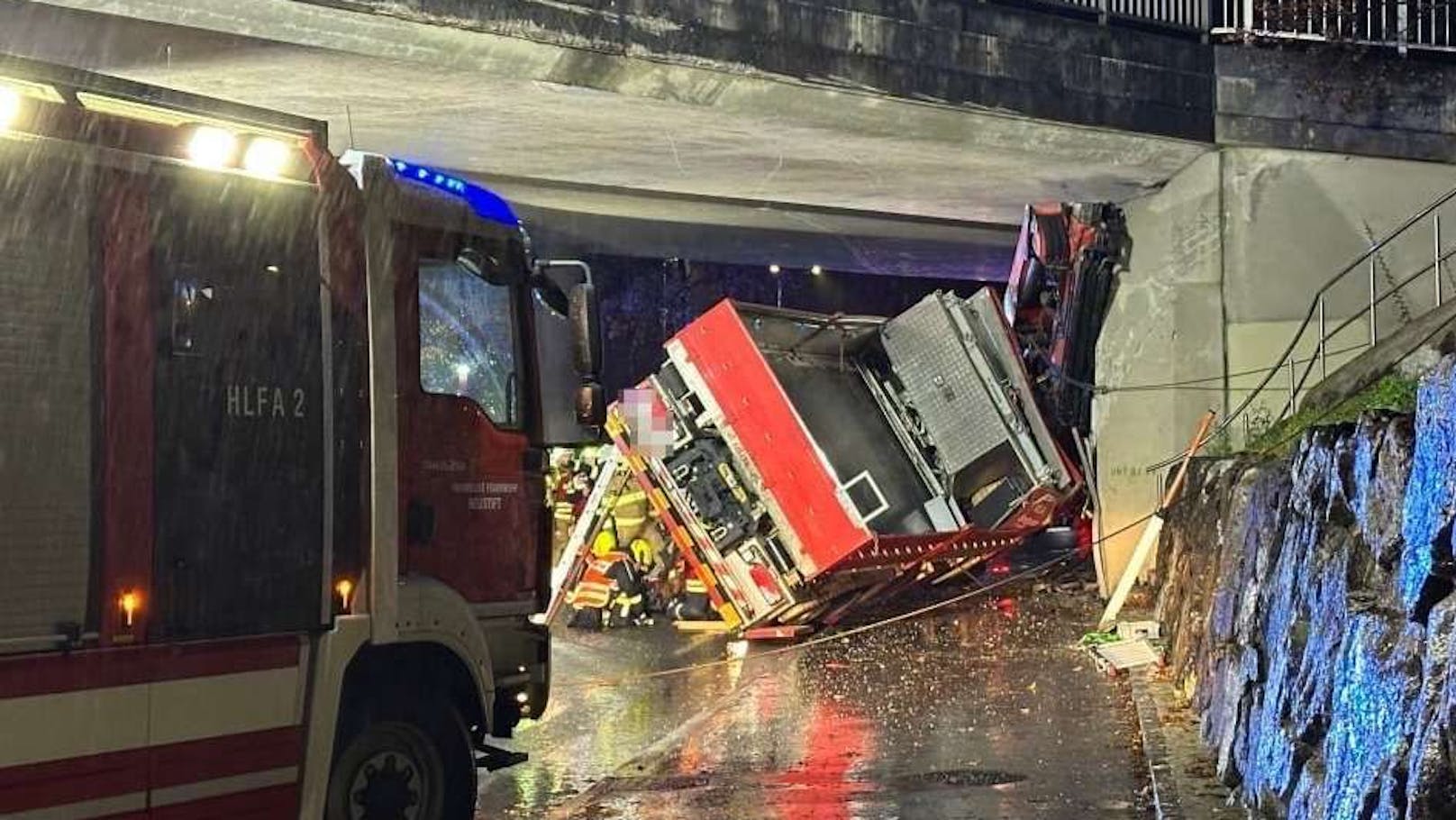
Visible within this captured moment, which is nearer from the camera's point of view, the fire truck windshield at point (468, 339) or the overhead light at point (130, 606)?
the overhead light at point (130, 606)

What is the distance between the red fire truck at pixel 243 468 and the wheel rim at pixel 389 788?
0.01m

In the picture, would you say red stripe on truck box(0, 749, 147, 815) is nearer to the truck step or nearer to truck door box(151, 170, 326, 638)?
truck door box(151, 170, 326, 638)

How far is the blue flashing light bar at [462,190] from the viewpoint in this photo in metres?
8.12

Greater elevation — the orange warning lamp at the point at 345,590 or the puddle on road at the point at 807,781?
the orange warning lamp at the point at 345,590

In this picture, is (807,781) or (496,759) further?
(807,781)

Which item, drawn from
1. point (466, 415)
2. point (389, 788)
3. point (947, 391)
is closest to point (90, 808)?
point (389, 788)

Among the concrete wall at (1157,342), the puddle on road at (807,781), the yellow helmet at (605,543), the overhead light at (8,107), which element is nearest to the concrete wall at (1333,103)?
the concrete wall at (1157,342)

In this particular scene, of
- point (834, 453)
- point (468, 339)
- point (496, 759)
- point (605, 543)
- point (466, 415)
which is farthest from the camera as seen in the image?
point (605, 543)

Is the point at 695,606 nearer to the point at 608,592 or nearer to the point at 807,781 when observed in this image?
the point at 608,592

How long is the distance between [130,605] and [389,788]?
6.06 ft

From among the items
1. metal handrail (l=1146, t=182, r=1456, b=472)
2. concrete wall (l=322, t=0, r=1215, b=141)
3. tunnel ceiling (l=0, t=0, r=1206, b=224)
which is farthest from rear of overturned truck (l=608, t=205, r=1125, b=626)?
concrete wall (l=322, t=0, r=1215, b=141)

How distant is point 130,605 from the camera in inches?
248

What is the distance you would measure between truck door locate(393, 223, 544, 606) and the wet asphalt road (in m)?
1.63

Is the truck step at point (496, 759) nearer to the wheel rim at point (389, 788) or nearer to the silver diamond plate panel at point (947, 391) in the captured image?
the wheel rim at point (389, 788)
